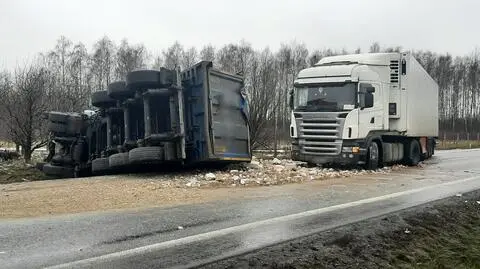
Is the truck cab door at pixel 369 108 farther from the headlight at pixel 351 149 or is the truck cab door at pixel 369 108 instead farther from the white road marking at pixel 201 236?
the white road marking at pixel 201 236

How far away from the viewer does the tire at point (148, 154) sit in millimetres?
10930

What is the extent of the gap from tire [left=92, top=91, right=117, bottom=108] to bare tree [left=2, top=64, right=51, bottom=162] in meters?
6.22

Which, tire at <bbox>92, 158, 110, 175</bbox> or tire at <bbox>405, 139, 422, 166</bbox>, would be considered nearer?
tire at <bbox>92, 158, 110, 175</bbox>

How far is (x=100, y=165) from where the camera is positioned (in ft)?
42.3

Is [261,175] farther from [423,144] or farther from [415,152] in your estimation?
[423,144]

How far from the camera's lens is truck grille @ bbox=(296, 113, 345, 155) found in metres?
14.2

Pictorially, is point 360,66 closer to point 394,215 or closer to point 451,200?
point 451,200

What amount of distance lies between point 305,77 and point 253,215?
8.72 m

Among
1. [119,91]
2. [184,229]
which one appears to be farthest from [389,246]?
[119,91]

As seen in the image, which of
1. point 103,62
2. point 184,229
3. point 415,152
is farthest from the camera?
point 103,62

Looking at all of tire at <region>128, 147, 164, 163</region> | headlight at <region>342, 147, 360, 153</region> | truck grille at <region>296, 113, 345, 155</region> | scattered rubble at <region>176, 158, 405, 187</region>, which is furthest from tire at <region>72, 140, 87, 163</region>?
headlight at <region>342, 147, 360, 153</region>

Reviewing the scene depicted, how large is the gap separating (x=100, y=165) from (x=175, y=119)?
3.10m

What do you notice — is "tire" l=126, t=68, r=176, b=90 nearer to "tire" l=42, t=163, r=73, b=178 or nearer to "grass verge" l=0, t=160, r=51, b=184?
"tire" l=42, t=163, r=73, b=178

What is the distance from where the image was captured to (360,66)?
14547 millimetres
